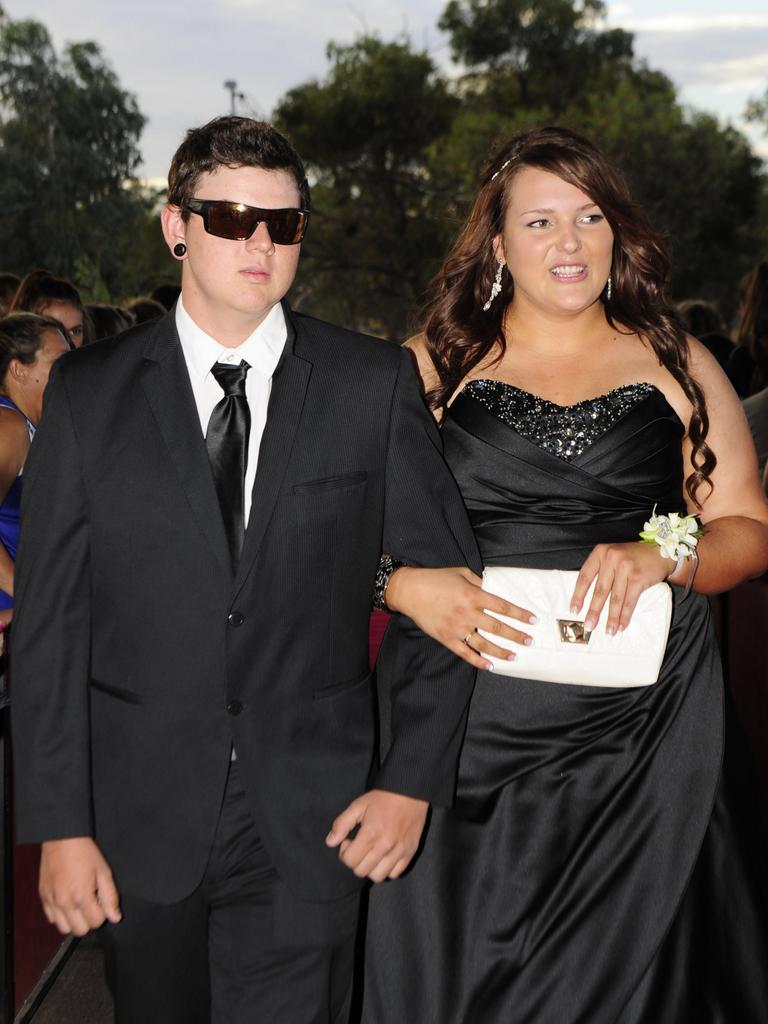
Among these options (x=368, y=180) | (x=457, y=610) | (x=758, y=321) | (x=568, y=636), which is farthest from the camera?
(x=368, y=180)

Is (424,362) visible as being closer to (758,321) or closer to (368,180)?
(758,321)

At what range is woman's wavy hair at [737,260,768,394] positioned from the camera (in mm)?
6641

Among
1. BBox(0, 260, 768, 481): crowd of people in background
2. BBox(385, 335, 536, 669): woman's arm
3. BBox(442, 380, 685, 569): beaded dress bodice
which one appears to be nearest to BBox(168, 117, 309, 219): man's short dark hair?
BBox(385, 335, 536, 669): woman's arm

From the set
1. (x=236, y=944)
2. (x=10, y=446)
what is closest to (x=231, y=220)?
(x=236, y=944)

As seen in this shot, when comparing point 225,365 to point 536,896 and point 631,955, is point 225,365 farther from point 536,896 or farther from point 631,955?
point 631,955

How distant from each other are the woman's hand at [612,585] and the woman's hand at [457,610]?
0.17 m

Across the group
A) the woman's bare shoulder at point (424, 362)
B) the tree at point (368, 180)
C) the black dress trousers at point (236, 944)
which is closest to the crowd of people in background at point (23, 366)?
the woman's bare shoulder at point (424, 362)

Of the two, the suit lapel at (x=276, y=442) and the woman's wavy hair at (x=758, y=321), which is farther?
the woman's wavy hair at (x=758, y=321)

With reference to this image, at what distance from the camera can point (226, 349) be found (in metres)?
2.39

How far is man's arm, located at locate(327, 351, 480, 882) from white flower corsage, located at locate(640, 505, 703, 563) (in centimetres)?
54

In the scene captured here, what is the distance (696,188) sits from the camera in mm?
28719

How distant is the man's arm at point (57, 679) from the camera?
226 centimetres

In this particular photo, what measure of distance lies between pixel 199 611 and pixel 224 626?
0.17 feet

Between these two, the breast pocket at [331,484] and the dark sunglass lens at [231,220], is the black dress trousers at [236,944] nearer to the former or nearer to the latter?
the breast pocket at [331,484]
